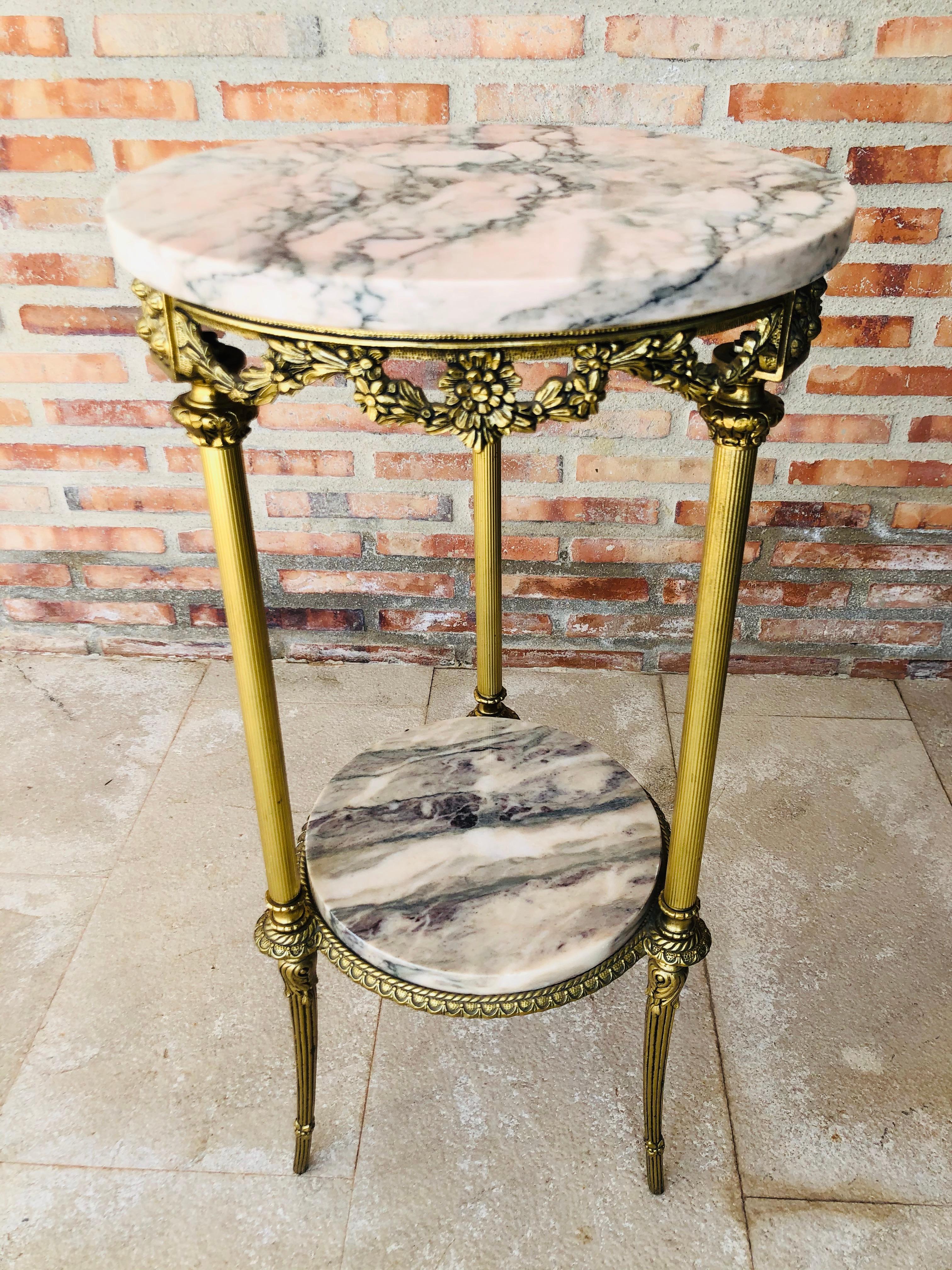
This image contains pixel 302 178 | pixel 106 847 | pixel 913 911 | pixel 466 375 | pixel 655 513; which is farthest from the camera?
Result: pixel 655 513

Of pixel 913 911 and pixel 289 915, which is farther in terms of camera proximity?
pixel 913 911

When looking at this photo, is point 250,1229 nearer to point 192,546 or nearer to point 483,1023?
point 483,1023

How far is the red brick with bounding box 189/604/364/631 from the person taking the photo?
1814mm

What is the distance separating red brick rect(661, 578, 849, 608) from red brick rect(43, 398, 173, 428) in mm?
900

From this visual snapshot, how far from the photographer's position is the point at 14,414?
1674 millimetres

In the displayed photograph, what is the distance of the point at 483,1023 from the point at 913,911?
602 millimetres

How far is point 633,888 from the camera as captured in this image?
3.27 ft

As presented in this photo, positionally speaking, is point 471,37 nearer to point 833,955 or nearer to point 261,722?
point 261,722

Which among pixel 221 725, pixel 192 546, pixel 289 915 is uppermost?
pixel 289 915

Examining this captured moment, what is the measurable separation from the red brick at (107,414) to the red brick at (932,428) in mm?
1190

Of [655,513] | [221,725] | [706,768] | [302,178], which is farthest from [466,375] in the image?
[221,725]

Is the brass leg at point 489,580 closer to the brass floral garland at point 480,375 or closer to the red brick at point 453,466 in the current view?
the red brick at point 453,466

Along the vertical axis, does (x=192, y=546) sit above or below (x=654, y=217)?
below

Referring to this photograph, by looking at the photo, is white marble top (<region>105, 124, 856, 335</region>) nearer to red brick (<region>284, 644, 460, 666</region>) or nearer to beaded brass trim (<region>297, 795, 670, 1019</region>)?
beaded brass trim (<region>297, 795, 670, 1019</region>)
